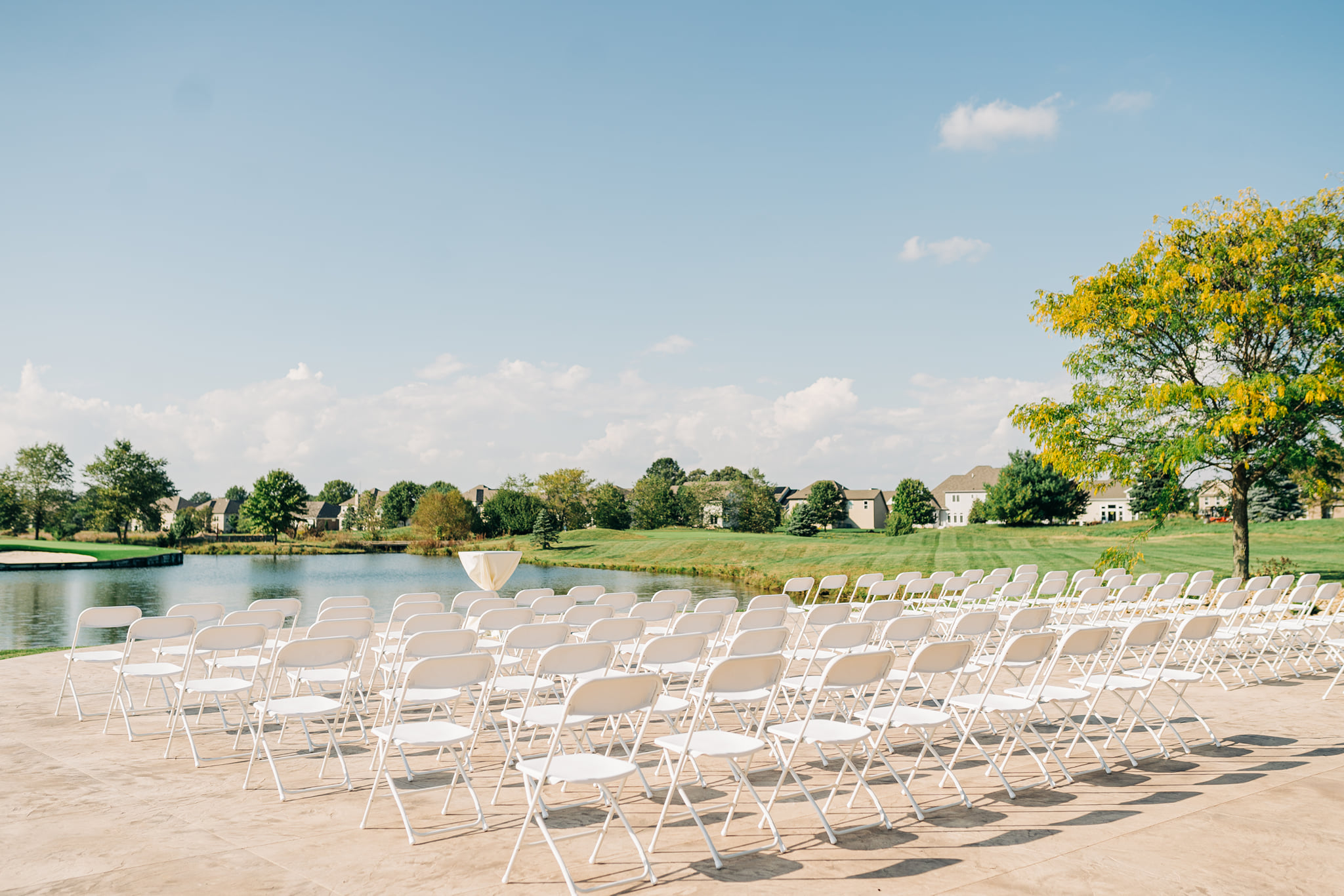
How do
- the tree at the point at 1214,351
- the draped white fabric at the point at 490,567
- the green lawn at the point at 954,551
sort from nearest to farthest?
the draped white fabric at the point at 490,567, the tree at the point at 1214,351, the green lawn at the point at 954,551

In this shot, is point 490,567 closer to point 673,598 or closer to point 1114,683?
point 673,598

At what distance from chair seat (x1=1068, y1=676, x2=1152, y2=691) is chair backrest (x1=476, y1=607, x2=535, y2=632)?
12.0 ft

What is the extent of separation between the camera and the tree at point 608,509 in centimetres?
6900

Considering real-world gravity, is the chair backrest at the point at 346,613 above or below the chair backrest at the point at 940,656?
below

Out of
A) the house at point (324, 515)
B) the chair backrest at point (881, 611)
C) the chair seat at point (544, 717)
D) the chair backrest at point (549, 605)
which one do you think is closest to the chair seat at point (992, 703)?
the chair backrest at point (881, 611)

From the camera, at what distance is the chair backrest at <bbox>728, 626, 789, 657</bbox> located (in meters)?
4.56

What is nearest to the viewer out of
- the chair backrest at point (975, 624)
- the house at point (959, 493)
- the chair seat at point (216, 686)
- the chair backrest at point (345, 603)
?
the chair backrest at point (975, 624)

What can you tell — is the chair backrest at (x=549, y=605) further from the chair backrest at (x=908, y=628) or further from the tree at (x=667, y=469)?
the tree at (x=667, y=469)

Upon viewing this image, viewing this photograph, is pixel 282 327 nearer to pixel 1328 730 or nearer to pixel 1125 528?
pixel 1328 730

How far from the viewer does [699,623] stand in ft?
19.5

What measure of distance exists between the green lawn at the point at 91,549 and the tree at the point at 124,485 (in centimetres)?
1326

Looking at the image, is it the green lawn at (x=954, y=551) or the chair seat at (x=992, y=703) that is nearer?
the chair seat at (x=992, y=703)

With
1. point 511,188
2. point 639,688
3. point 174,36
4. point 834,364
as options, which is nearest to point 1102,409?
point 511,188

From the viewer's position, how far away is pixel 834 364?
135 ft
